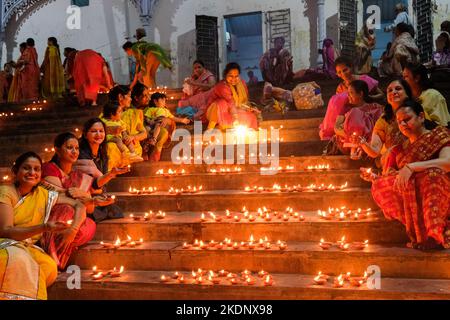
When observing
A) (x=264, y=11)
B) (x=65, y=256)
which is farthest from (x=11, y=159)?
(x=264, y=11)

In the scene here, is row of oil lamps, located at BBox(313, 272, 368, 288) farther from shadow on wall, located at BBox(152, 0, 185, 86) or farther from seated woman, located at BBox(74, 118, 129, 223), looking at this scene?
shadow on wall, located at BBox(152, 0, 185, 86)

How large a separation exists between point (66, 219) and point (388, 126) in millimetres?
3480

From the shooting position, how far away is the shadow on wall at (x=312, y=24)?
1320 cm

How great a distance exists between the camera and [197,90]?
8.59m

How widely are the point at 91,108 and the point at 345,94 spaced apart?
5880 mm

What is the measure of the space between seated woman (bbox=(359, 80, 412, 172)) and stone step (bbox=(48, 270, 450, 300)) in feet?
5.16

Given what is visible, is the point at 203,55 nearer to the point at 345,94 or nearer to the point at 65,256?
the point at 345,94

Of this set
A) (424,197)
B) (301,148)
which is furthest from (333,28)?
(424,197)

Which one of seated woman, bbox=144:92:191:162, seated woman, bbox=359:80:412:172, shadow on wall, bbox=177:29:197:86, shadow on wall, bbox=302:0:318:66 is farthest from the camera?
shadow on wall, bbox=177:29:197:86

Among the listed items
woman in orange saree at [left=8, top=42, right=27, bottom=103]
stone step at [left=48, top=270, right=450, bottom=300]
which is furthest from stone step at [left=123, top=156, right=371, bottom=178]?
woman in orange saree at [left=8, top=42, right=27, bottom=103]

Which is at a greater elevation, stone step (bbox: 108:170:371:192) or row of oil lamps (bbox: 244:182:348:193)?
stone step (bbox: 108:170:371:192)

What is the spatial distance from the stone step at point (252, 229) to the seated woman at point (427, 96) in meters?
1.52

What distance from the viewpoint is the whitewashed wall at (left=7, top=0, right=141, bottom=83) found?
14734 mm
